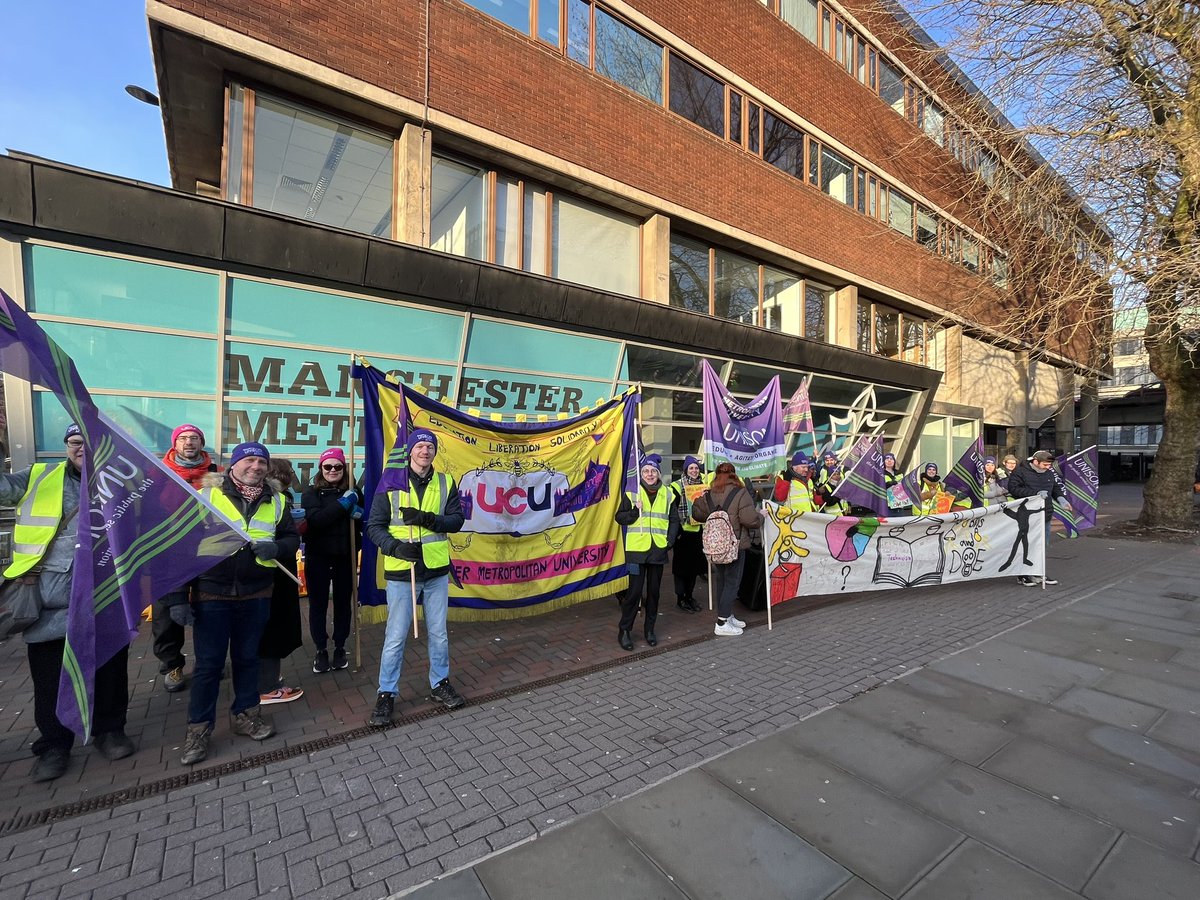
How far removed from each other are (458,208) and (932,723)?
28.6 ft

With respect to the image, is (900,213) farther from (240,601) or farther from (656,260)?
(240,601)

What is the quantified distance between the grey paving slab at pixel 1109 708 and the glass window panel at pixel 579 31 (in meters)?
10.8

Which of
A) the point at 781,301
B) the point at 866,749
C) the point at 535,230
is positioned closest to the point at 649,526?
the point at 866,749

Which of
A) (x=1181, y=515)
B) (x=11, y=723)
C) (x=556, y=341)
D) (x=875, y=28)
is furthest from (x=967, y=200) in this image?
(x=11, y=723)

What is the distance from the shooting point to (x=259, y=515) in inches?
145

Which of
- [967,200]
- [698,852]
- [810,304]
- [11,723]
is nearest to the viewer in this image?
[698,852]

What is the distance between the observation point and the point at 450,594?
5.00 meters

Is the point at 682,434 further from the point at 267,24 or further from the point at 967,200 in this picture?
the point at 967,200

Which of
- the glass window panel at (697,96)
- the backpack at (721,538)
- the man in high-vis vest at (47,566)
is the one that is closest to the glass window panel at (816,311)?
the glass window panel at (697,96)

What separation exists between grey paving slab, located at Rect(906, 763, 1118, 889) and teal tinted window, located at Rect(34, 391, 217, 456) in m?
7.47

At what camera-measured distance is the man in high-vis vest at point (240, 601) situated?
11.3ft

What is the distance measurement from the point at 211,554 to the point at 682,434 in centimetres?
959

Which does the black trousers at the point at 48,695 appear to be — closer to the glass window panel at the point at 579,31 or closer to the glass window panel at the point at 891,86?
the glass window panel at the point at 579,31

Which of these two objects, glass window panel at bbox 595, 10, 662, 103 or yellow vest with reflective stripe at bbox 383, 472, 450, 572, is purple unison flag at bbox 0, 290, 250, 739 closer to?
yellow vest with reflective stripe at bbox 383, 472, 450, 572
